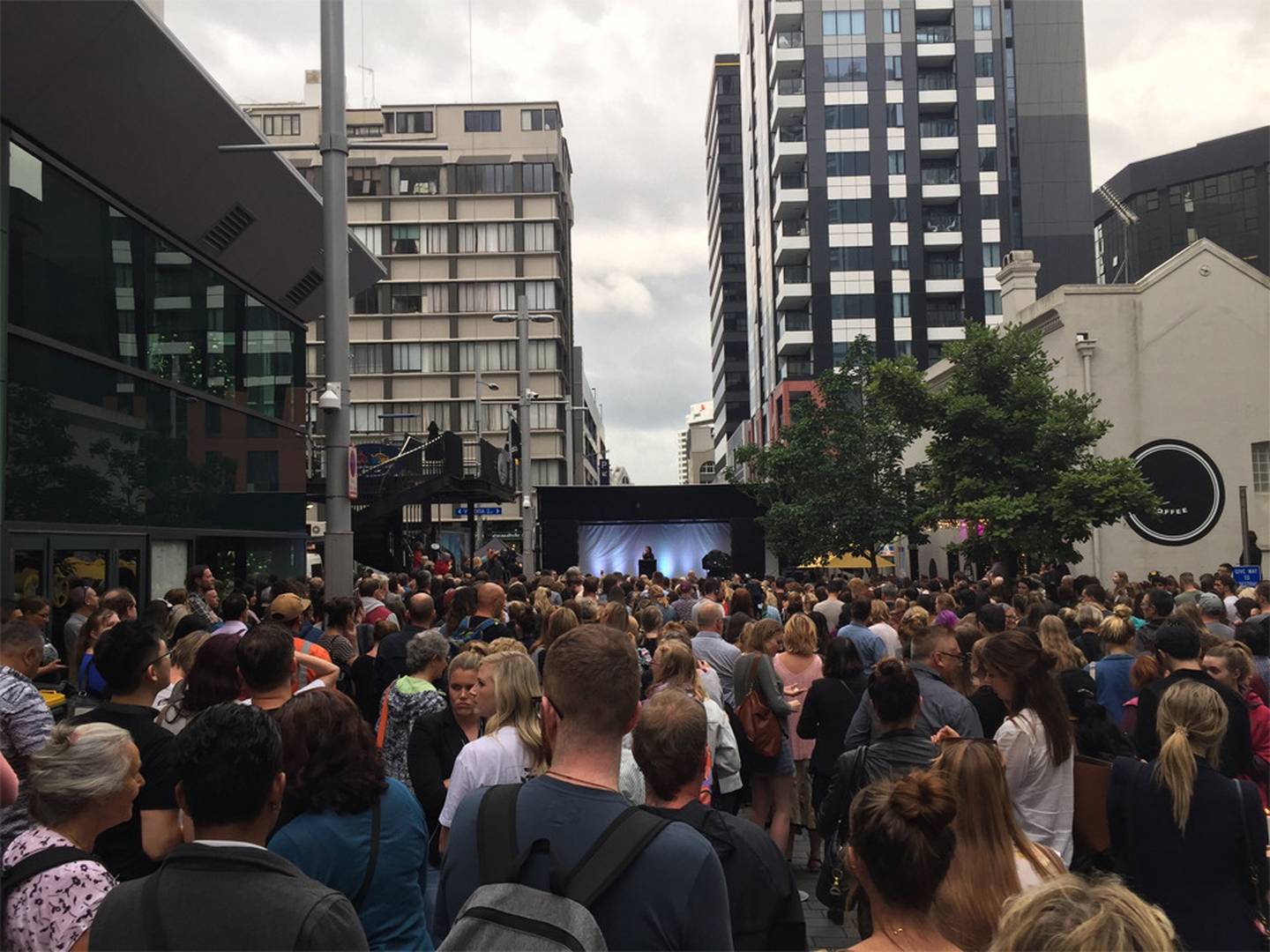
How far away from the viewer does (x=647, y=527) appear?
1502 inches

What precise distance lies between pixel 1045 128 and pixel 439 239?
1582 inches

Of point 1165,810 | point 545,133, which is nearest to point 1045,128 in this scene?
point 545,133

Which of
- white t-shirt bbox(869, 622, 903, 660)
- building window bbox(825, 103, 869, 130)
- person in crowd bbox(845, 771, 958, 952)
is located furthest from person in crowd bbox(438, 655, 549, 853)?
building window bbox(825, 103, 869, 130)

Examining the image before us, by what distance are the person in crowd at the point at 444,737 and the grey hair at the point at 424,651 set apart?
502mm

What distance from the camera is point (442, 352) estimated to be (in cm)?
7362

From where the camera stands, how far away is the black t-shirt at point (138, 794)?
3984 millimetres

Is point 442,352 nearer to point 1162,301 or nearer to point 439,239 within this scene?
point 439,239

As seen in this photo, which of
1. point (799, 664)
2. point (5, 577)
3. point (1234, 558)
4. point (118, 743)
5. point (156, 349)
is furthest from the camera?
point (1234, 558)

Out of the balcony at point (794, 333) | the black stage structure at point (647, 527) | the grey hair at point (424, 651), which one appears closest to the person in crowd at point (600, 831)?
the grey hair at point (424, 651)

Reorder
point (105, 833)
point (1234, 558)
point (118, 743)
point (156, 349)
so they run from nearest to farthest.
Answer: point (118, 743) → point (105, 833) → point (156, 349) → point (1234, 558)

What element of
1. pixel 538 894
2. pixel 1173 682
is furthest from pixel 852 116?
pixel 538 894

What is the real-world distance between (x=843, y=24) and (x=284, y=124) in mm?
37855

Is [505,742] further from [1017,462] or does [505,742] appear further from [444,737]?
[1017,462]

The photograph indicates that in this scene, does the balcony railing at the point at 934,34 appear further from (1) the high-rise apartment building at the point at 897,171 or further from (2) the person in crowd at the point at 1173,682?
(2) the person in crowd at the point at 1173,682
